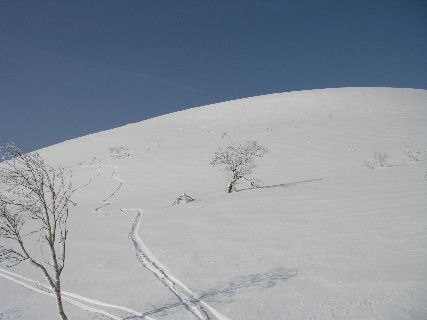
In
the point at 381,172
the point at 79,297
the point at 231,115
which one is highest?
the point at 231,115

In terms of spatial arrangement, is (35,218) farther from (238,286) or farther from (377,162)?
(377,162)

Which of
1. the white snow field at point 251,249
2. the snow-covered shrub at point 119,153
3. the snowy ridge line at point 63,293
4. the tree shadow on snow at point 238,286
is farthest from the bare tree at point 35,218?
the snow-covered shrub at point 119,153

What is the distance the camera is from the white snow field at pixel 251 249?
8.66 m

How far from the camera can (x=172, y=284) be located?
1062 cm

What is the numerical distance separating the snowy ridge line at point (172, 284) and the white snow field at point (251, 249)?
0.11 ft

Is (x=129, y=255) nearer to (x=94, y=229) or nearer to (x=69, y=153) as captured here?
(x=94, y=229)

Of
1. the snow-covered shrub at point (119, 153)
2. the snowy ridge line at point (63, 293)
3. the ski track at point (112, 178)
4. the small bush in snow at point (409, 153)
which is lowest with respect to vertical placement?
the snowy ridge line at point (63, 293)

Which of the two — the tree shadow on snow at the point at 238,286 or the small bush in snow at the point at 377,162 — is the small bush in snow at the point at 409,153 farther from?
the tree shadow on snow at the point at 238,286

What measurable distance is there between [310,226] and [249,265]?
9.13ft

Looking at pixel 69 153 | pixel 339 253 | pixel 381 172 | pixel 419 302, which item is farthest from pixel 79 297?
pixel 69 153

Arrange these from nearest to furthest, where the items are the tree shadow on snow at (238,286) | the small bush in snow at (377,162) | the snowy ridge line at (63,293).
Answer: the tree shadow on snow at (238,286) < the snowy ridge line at (63,293) < the small bush in snow at (377,162)

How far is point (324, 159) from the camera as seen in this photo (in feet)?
94.1

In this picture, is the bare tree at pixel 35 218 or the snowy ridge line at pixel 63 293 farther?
the snowy ridge line at pixel 63 293

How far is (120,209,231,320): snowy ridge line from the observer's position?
8.95 m
